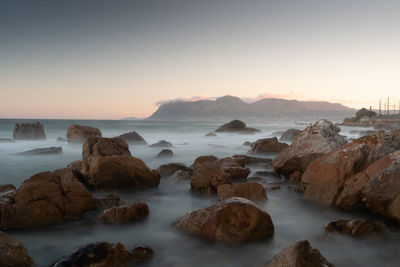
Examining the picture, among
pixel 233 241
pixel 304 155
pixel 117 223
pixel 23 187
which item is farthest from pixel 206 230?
pixel 304 155

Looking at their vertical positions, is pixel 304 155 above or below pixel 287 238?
above

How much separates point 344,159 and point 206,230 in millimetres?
3546

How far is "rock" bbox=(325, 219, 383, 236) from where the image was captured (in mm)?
4375

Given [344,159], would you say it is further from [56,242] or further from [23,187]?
[23,187]

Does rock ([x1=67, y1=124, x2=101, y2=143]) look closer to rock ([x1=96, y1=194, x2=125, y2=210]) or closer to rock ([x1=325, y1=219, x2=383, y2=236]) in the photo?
rock ([x1=96, y1=194, x2=125, y2=210])

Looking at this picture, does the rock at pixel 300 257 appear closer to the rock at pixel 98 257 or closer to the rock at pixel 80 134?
the rock at pixel 98 257

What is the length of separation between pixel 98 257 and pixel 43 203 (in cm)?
228

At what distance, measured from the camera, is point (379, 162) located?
5441 millimetres

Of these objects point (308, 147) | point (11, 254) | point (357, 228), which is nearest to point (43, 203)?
point (11, 254)

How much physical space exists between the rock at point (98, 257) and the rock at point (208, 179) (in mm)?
3609

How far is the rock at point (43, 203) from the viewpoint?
15.8 feet

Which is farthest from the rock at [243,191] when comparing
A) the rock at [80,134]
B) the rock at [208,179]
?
the rock at [80,134]

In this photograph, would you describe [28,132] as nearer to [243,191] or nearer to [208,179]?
[208,179]

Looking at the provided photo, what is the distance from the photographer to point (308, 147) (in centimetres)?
818
